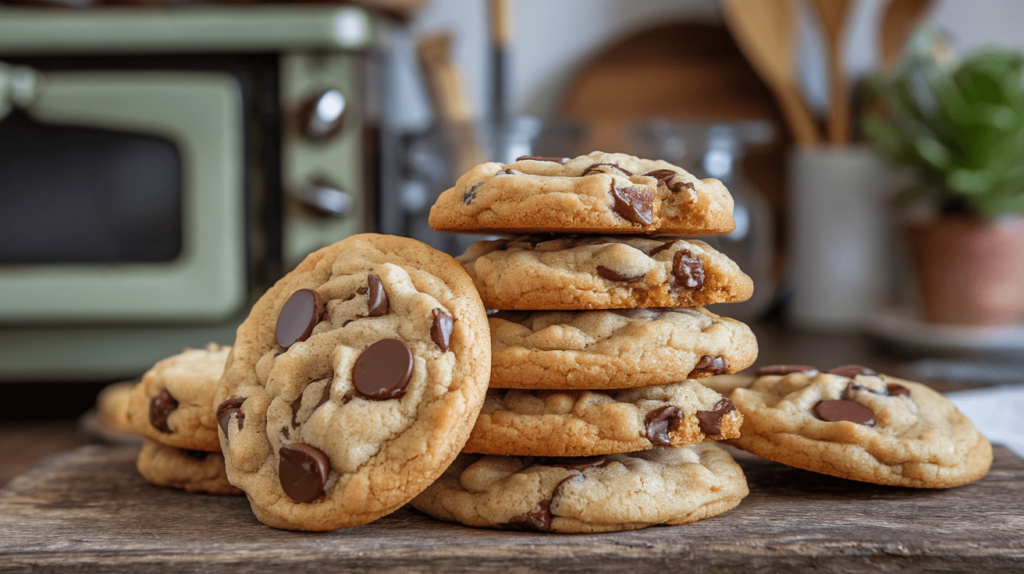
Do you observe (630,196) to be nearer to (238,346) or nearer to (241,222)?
(238,346)

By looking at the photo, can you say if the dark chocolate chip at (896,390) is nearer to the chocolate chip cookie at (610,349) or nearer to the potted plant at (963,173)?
the chocolate chip cookie at (610,349)

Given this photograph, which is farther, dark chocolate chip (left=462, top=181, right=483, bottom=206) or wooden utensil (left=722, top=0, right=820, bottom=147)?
wooden utensil (left=722, top=0, right=820, bottom=147)

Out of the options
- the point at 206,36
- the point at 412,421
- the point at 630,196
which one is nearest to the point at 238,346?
the point at 412,421

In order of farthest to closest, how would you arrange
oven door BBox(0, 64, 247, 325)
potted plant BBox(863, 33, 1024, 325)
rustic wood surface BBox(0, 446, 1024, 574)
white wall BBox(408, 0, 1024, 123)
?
white wall BBox(408, 0, 1024, 123) < potted plant BBox(863, 33, 1024, 325) < oven door BBox(0, 64, 247, 325) < rustic wood surface BBox(0, 446, 1024, 574)

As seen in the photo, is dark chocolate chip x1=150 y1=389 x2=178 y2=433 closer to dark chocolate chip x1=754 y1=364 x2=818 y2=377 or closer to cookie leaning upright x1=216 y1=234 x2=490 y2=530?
cookie leaning upright x1=216 y1=234 x2=490 y2=530

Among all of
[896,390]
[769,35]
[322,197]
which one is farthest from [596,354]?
[769,35]

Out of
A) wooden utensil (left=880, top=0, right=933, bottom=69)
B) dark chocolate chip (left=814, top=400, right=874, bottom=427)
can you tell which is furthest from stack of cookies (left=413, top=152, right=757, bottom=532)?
wooden utensil (left=880, top=0, right=933, bottom=69)
